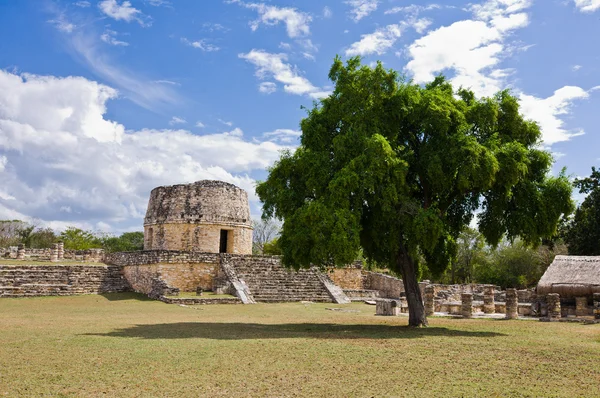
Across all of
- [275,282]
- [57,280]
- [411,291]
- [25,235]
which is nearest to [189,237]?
[275,282]

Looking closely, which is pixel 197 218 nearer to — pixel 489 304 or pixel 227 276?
pixel 227 276

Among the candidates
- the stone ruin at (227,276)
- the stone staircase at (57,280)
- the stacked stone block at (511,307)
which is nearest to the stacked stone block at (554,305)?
the stone ruin at (227,276)

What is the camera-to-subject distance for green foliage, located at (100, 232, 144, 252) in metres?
53.6

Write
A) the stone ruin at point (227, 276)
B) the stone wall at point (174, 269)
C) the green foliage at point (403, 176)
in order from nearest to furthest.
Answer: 1. the green foliage at point (403, 176)
2. the stone ruin at point (227, 276)
3. the stone wall at point (174, 269)

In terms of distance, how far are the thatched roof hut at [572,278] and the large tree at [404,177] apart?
6.30 meters

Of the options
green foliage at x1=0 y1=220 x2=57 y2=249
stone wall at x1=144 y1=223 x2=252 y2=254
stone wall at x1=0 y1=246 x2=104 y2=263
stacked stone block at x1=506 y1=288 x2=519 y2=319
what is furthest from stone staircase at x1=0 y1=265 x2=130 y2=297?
green foliage at x1=0 y1=220 x2=57 y2=249

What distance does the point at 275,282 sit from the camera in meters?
22.2

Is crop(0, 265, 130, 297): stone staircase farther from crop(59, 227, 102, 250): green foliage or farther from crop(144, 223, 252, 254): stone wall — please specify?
crop(59, 227, 102, 250): green foliage

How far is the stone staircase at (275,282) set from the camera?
20938 millimetres

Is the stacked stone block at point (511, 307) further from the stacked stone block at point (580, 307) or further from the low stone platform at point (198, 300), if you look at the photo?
the low stone platform at point (198, 300)

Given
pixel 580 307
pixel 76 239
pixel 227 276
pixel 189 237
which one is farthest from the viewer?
pixel 76 239

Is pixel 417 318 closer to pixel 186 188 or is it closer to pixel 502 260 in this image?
pixel 186 188

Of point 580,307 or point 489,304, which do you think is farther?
point 489,304

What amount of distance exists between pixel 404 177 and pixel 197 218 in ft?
53.3
